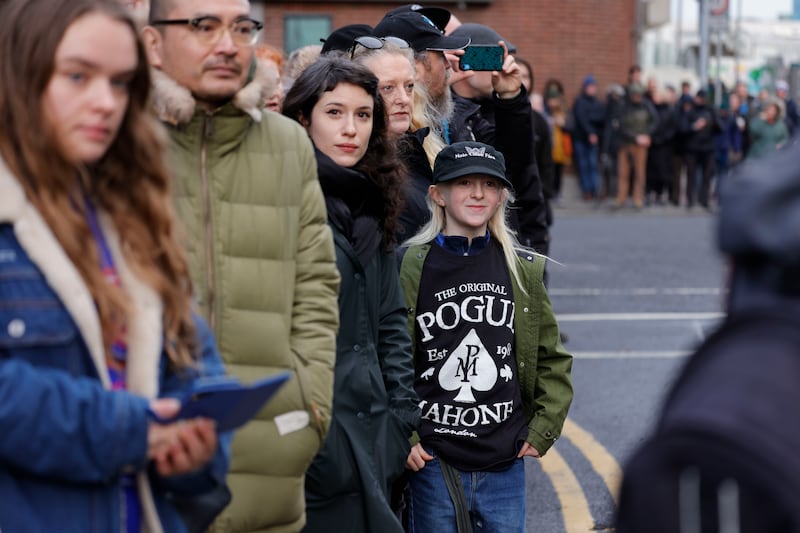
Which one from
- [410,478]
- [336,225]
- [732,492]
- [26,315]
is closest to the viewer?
[732,492]

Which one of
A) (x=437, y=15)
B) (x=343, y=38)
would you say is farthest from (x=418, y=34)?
(x=437, y=15)

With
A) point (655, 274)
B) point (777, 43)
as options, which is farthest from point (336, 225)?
point (777, 43)

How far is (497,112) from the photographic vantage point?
5773mm

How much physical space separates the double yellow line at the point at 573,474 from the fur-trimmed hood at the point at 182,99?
3320 mm

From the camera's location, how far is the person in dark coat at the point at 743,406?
5.11 ft

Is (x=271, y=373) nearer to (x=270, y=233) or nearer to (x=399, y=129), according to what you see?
(x=270, y=233)

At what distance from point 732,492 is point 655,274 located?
13575 millimetres

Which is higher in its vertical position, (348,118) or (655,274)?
(348,118)

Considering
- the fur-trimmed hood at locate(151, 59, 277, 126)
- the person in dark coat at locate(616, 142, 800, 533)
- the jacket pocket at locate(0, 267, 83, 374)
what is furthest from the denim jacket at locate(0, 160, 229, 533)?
the person in dark coat at locate(616, 142, 800, 533)

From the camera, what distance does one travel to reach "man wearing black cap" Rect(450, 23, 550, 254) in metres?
5.69

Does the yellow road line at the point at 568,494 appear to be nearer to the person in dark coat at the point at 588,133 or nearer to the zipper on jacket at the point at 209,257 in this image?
the zipper on jacket at the point at 209,257

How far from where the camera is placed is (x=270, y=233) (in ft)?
11.2

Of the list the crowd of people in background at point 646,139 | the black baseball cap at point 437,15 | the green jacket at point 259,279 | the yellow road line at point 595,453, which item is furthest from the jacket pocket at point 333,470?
the crowd of people in background at point 646,139

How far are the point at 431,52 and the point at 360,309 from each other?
2.00 meters
